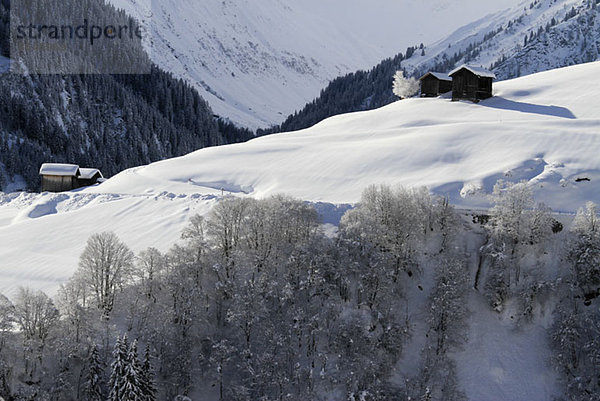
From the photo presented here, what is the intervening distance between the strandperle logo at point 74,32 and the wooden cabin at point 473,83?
13598cm

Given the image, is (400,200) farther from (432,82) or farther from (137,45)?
(137,45)

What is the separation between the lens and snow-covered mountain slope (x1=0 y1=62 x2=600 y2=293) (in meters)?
50.8

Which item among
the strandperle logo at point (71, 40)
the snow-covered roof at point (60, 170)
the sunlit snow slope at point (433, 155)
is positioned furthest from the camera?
the strandperle logo at point (71, 40)

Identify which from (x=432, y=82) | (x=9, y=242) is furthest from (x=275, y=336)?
(x=432, y=82)

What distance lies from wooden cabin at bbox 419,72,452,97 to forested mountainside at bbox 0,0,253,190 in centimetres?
9215

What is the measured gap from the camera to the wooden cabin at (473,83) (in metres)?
83.7

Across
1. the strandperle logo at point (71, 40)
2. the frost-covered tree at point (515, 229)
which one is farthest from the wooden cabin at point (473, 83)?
the strandperle logo at point (71, 40)

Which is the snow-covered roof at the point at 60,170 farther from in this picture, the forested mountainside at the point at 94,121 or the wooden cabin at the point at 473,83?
the wooden cabin at the point at 473,83

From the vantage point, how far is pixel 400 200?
1876 inches

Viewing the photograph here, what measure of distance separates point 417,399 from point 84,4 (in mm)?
193200

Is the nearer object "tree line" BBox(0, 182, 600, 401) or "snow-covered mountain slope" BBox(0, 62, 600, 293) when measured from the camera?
"tree line" BBox(0, 182, 600, 401)

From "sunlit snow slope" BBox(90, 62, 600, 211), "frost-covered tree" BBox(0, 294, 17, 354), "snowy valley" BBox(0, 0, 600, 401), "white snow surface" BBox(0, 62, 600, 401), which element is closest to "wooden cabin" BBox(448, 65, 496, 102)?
"sunlit snow slope" BBox(90, 62, 600, 211)

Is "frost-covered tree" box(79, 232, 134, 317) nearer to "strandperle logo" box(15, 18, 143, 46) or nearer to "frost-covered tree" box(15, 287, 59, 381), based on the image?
"frost-covered tree" box(15, 287, 59, 381)

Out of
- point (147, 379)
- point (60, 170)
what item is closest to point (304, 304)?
point (147, 379)
